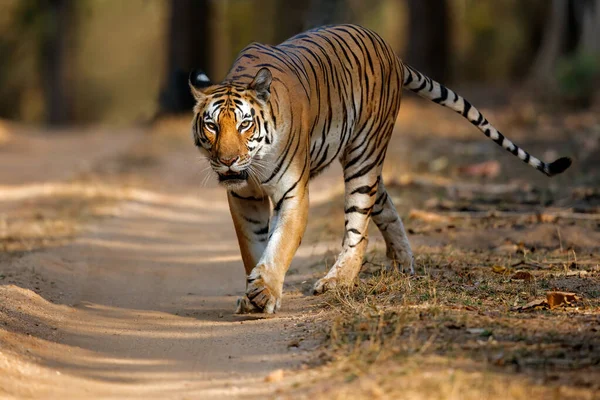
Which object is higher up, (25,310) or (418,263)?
(418,263)

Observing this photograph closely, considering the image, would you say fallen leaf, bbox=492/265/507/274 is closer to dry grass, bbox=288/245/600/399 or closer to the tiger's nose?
dry grass, bbox=288/245/600/399

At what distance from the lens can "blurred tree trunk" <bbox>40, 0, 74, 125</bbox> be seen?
3070cm

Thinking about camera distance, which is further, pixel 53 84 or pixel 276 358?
pixel 53 84

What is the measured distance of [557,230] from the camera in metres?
8.45

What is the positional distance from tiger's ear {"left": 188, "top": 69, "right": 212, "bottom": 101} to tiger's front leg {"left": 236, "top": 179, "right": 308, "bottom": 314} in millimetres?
802

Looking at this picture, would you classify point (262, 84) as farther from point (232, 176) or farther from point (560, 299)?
point (560, 299)

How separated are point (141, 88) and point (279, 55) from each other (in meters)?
38.1

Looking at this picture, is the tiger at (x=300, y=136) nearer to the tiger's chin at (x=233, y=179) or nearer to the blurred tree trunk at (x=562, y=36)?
the tiger's chin at (x=233, y=179)

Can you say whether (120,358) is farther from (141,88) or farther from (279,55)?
(141,88)

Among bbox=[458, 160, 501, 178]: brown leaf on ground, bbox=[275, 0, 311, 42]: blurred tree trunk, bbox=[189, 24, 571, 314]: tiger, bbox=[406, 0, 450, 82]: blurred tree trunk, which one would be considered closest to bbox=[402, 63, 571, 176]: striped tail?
bbox=[189, 24, 571, 314]: tiger

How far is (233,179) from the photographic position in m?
6.06

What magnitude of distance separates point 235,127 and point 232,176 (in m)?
0.30

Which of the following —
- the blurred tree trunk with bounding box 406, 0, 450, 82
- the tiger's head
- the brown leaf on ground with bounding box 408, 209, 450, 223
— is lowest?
the tiger's head

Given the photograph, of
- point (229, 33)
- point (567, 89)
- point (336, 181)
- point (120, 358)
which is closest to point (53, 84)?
point (229, 33)
